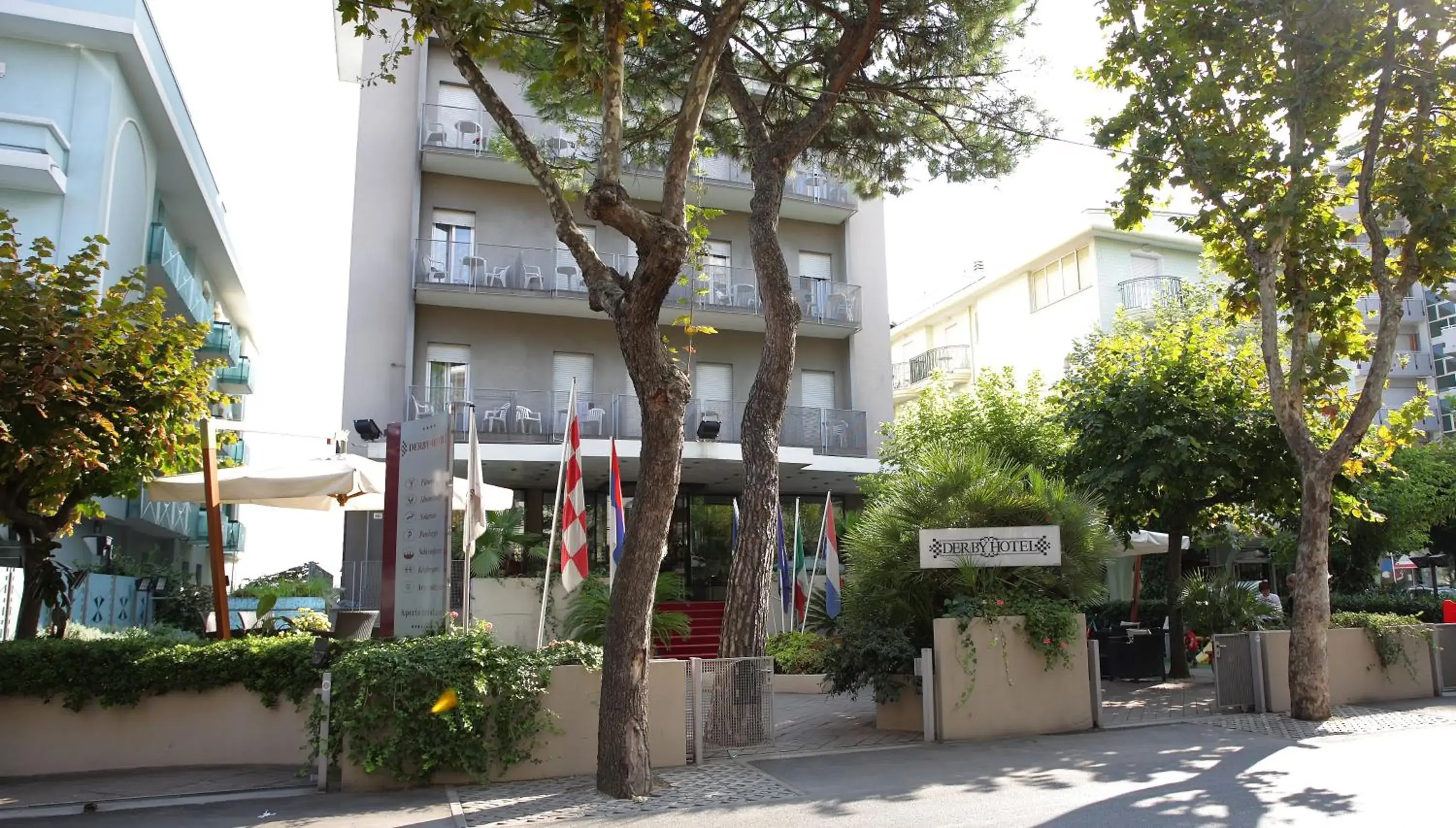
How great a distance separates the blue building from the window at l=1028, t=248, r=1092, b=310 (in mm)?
24803

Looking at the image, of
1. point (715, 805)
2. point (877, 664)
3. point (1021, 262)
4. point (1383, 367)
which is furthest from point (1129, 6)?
point (1021, 262)

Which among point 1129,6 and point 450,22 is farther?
point 1129,6

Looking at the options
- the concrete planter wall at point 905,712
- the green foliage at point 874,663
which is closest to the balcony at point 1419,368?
the concrete planter wall at point 905,712

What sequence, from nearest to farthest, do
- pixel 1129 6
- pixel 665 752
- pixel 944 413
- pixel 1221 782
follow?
pixel 1221 782
pixel 665 752
pixel 1129 6
pixel 944 413

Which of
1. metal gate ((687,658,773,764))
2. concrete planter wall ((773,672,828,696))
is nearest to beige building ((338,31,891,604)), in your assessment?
concrete planter wall ((773,672,828,696))

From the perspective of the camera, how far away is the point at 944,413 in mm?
20984

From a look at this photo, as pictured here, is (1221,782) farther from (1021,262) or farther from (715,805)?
(1021,262)

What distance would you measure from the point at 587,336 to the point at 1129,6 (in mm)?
13022

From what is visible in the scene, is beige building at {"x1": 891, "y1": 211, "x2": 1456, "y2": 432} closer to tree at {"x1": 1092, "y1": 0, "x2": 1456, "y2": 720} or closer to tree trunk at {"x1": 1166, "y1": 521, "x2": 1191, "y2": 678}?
tree trunk at {"x1": 1166, "y1": 521, "x2": 1191, "y2": 678}

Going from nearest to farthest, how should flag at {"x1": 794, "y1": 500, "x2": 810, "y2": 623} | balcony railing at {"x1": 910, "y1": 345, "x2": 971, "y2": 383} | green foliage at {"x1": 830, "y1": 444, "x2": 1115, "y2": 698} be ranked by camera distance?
green foliage at {"x1": 830, "y1": 444, "x2": 1115, "y2": 698}, flag at {"x1": 794, "y1": 500, "x2": 810, "y2": 623}, balcony railing at {"x1": 910, "y1": 345, "x2": 971, "y2": 383}

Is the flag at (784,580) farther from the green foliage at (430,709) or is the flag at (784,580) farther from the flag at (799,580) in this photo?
the green foliage at (430,709)

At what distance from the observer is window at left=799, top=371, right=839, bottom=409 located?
24.0 metres

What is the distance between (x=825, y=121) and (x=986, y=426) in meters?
8.20

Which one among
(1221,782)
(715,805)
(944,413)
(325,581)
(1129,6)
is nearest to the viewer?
(715,805)
